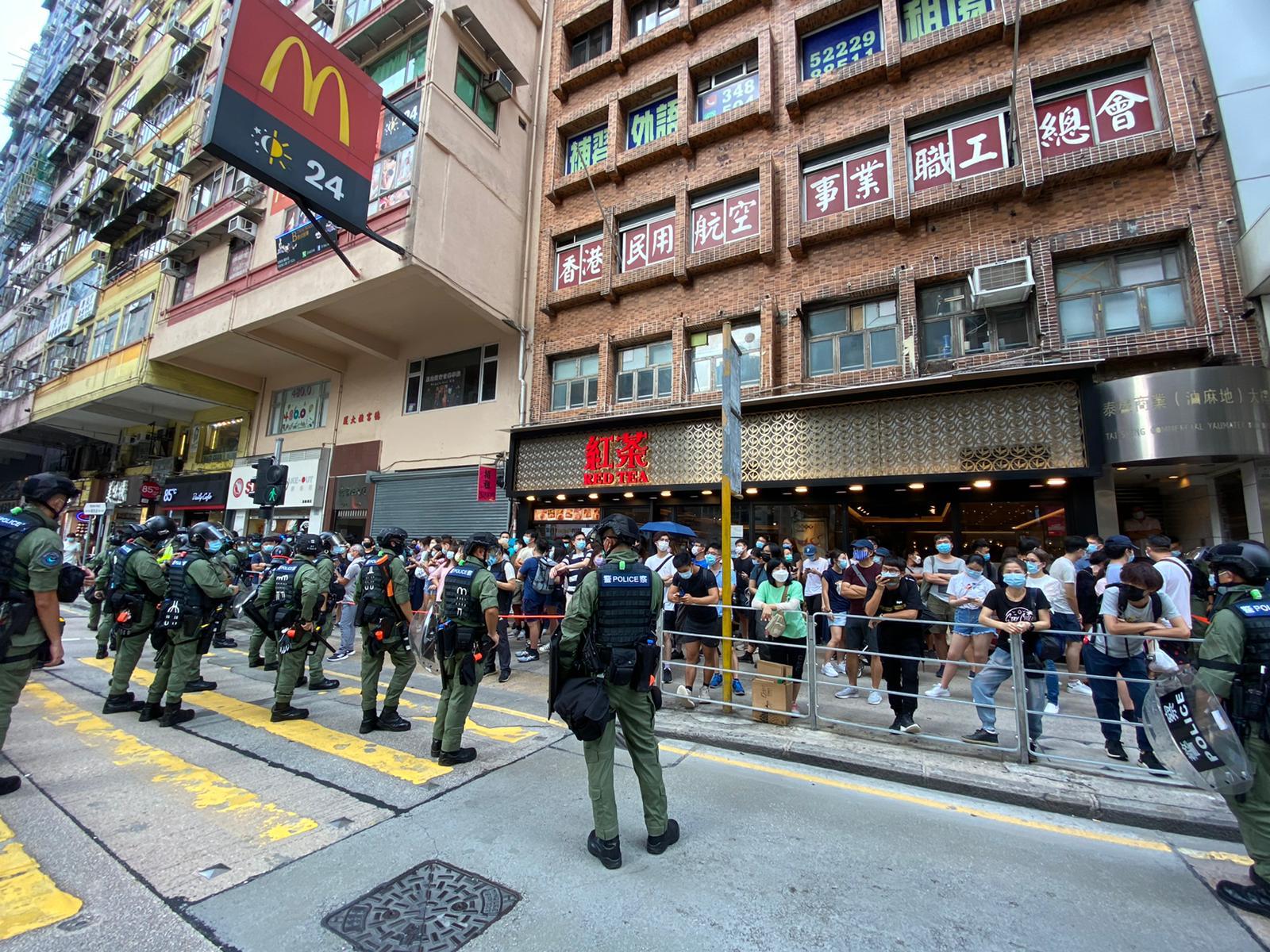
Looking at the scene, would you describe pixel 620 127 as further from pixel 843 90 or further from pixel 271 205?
pixel 271 205

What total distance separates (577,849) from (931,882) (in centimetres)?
203

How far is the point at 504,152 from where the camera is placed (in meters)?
16.2

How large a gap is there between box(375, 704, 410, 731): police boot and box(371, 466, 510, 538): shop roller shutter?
9516mm

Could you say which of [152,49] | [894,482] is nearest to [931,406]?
[894,482]

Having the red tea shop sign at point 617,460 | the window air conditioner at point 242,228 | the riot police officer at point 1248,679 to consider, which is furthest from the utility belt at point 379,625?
the window air conditioner at point 242,228

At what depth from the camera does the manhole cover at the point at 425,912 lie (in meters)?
2.49

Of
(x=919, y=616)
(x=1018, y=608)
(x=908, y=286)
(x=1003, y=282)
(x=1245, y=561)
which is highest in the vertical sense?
(x=908, y=286)

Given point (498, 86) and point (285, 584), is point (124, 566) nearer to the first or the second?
point (285, 584)

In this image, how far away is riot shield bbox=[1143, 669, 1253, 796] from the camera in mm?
2896

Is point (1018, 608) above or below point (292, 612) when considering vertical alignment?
above

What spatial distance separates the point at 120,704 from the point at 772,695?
7121mm

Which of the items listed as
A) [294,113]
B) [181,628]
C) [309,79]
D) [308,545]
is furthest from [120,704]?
[309,79]

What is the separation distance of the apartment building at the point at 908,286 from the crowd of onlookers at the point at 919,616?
1519 millimetres

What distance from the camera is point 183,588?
19.0ft
